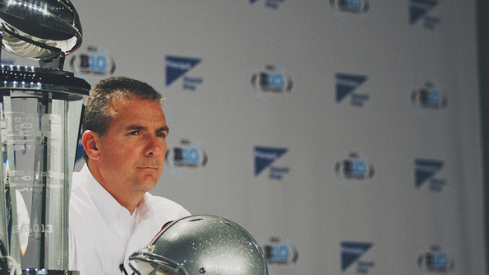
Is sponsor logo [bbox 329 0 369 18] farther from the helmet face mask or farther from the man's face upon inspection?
the helmet face mask

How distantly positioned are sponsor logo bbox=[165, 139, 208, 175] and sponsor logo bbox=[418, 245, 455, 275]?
1.65 metres

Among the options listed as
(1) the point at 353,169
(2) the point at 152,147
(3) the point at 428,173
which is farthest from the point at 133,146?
(3) the point at 428,173

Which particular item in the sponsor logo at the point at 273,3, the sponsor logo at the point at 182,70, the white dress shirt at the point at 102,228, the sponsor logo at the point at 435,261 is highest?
the sponsor logo at the point at 273,3

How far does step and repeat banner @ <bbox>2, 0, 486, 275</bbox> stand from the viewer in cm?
A: 326

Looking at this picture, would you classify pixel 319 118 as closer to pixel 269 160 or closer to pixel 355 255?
pixel 269 160

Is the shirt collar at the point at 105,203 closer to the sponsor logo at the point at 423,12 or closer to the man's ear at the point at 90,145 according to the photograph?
the man's ear at the point at 90,145

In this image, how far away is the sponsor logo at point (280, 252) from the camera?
336cm

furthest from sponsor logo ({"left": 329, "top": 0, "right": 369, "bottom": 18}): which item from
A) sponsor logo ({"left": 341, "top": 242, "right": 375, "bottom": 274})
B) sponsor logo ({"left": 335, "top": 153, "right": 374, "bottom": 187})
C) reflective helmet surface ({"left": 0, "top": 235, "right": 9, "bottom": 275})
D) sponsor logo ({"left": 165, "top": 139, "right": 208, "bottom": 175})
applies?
reflective helmet surface ({"left": 0, "top": 235, "right": 9, "bottom": 275})

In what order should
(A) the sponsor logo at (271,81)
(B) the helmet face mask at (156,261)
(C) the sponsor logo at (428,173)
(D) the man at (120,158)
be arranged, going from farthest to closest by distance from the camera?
(C) the sponsor logo at (428,173) → (A) the sponsor logo at (271,81) → (D) the man at (120,158) → (B) the helmet face mask at (156,261)

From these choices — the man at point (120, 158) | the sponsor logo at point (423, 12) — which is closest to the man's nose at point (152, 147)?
the man at point (120, 158)

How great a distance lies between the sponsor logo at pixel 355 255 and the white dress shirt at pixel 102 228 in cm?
213

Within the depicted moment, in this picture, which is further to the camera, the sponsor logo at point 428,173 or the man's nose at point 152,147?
the sponsor logo at point 428,173

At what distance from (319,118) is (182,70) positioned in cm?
96

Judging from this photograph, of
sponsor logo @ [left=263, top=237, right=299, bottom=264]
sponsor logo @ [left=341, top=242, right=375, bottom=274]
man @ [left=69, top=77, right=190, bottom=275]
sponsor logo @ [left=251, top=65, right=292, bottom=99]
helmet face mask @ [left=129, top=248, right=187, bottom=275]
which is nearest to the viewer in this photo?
helmet face mask @ [left=129, top=248, right=187, bottom=275]
